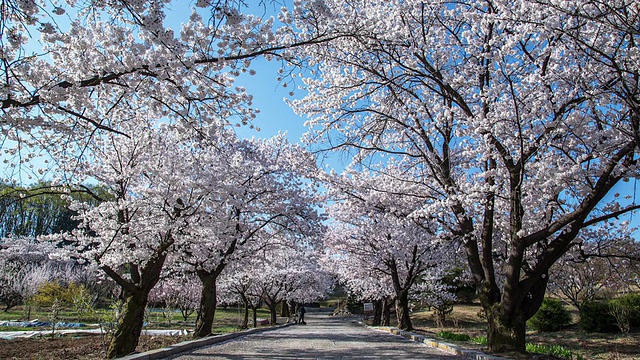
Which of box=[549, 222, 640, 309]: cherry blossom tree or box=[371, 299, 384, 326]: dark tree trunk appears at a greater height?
box=[549, 222, 640, 309]: cherry blossom tree

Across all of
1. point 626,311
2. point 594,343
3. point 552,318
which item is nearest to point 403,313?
point 552,318

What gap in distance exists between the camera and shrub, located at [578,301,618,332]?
1486 centimetres

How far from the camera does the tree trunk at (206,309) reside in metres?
13.6

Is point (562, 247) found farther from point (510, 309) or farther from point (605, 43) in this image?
point (605, 43)

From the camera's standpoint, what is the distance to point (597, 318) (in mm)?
15102

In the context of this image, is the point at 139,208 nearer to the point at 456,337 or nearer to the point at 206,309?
the point at 206,309

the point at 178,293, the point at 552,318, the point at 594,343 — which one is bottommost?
the point at 594,343

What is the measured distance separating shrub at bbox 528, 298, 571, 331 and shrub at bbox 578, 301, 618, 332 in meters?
1.72

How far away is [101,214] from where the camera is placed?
12.0 m

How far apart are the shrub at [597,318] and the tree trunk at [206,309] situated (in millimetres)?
14363

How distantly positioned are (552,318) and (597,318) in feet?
8.56

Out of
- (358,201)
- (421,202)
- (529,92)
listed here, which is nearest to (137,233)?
(358,201)

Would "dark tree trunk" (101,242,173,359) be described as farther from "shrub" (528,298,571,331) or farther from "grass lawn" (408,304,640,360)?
"shrub" (528,298,571,331)

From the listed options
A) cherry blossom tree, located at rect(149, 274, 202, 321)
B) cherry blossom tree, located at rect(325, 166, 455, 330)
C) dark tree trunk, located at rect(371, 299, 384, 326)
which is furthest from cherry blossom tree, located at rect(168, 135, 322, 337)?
dark tree trunk, located at rect(371, 299, 384, 326)
